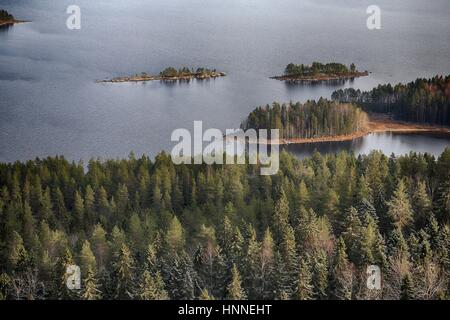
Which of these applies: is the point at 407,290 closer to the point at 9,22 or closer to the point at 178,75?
the point at 178,75

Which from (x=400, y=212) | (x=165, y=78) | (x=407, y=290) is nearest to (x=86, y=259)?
(x=407, y=290)

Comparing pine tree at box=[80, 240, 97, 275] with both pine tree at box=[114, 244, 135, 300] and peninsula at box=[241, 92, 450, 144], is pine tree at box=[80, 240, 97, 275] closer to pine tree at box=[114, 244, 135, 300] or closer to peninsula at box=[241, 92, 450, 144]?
pine tree at box=[114, 244, 135, 300]

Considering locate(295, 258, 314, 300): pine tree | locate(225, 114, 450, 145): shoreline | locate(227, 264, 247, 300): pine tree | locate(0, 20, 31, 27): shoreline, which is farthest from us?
locate(0, 20, 31, 27): shoreline

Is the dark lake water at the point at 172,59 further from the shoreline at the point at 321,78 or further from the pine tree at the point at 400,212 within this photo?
the pine tree at the point at 400,212

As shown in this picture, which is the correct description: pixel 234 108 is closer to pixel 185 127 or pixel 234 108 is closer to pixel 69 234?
pixel 185 127

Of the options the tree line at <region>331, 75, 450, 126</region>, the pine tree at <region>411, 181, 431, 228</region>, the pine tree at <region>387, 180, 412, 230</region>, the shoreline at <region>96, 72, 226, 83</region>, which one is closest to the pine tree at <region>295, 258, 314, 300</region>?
the pine tree at <region>387, 180, 412, 230</region>
